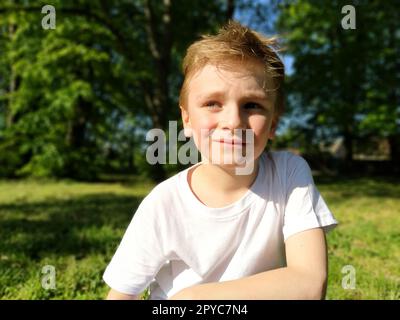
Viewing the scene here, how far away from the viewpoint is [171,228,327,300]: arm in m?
1.19

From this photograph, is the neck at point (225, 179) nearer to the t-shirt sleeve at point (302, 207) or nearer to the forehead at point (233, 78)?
the t-shirt sleeve at point (302, 207)

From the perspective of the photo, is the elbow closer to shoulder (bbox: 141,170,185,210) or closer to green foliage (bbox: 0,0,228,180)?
shoulder (bbox: 141,170,185,210)

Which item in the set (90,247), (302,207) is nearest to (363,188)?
(90,247)

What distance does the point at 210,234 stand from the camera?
139 centimetres

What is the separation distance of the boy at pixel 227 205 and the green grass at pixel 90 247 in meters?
1.54

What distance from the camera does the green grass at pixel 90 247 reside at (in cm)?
288

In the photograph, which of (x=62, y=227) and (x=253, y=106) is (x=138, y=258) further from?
(x=62, y=227)

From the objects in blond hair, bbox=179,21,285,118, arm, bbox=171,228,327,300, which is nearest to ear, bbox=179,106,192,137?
blond hair, bbox=179,21,285,118

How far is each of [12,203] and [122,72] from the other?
6.40m

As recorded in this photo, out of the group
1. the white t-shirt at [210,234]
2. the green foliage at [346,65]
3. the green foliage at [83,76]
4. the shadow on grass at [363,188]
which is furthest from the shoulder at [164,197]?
the green foliage at [346,65]

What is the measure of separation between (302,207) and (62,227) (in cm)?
427

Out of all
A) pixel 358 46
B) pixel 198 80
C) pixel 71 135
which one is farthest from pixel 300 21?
pixel 198 80

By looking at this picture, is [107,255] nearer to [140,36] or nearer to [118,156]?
[140,36]

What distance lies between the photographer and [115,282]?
1.35 metres
